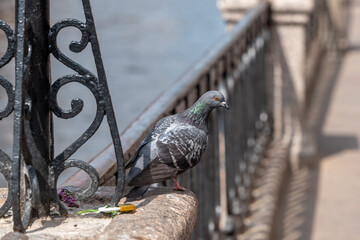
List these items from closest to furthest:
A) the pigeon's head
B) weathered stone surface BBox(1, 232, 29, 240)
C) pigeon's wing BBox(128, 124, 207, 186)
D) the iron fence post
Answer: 1. weathered stone surface BBox(1, 232, 29, 240)
2. the iron fence post
3. pigeon's wing BBox(128, 124, 207, 186)
4. the pigeon's head

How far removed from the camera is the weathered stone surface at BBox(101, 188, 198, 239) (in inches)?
69.2

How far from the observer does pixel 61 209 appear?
1.92 metres

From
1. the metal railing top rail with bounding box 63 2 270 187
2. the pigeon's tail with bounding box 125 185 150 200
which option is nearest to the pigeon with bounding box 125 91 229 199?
the pigeon's tail with bounding box 125 185 150 200

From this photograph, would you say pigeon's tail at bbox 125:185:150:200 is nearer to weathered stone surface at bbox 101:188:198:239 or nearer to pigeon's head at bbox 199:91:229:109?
weathered stone surface at bbox 101:188:198:239

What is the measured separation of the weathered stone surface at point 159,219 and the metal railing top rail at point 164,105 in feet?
1.12

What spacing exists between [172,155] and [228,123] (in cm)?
270

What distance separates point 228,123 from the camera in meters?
4.67

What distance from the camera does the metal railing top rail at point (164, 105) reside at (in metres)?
2.39

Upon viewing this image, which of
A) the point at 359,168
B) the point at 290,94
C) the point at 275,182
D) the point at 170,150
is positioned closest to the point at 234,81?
the point at 275,182

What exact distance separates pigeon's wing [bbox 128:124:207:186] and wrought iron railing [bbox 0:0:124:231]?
3.5 inches

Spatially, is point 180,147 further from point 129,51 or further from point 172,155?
point 129,51

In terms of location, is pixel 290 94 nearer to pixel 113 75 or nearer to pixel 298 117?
pixel 298 117

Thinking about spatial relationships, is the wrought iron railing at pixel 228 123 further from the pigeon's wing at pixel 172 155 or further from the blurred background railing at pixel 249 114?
the pigeon's wing at pixel 172 155

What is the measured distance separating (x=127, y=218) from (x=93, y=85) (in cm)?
32
